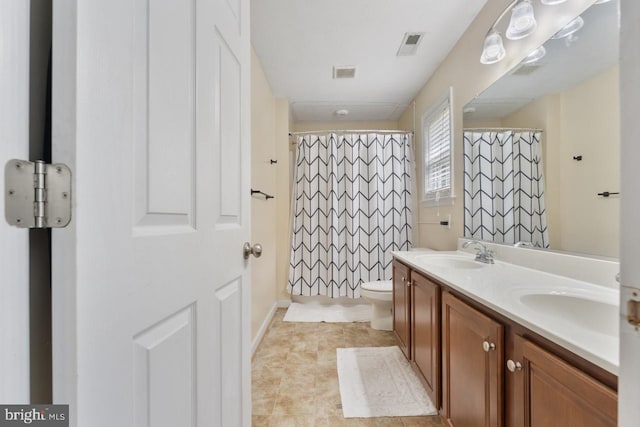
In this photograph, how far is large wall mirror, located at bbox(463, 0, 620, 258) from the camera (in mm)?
997

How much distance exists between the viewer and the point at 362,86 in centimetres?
268

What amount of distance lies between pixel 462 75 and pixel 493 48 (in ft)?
1.69

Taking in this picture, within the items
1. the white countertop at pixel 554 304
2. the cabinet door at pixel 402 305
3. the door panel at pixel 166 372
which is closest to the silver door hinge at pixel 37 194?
the door panel at pixel 166 372

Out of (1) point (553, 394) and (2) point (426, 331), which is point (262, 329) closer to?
(2) point (426, 331)

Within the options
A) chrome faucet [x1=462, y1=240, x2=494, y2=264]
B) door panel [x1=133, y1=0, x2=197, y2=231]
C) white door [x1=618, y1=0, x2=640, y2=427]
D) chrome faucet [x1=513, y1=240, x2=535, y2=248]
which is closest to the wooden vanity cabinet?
white door [x1=618, y1=0, x2=640, y2=427]

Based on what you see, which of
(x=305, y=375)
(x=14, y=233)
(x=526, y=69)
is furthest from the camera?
(x=305, y=375)

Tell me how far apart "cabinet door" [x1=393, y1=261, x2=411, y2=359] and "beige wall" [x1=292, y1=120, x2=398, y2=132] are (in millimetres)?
2138

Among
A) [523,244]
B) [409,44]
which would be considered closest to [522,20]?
[409,44]

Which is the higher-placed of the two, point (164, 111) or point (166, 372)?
point (164, 111)

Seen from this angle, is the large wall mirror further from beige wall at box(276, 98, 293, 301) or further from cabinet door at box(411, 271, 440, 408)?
beige wall at box(276, 98, 293, 301)

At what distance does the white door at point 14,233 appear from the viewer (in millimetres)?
328

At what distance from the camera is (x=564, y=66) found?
1184mm

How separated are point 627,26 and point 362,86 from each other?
2.54 m

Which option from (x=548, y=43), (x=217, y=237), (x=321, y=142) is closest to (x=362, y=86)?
(x=321, y=142)
